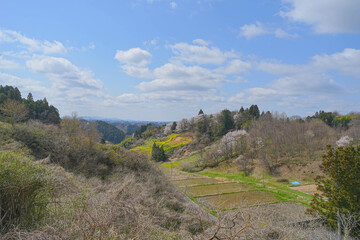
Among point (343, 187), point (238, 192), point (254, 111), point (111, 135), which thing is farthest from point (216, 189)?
point (111, 135)

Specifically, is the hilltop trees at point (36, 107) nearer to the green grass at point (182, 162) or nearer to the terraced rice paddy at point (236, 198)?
the green grass at point (182, 162)

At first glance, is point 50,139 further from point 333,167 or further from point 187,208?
point 333,167

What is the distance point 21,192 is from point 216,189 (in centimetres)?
2309

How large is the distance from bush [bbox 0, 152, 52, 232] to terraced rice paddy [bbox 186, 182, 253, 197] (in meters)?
19.1

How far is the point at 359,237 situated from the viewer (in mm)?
13367

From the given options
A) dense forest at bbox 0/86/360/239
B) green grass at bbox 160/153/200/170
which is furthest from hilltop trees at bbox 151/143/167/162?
green grass at bbox 160/153/200/170

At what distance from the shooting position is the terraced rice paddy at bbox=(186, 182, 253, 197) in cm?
2340

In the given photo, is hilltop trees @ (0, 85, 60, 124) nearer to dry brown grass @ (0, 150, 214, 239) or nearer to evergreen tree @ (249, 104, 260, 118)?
dry brown grass @ (0, 150, 214, 239)

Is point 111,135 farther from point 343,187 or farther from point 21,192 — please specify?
point 21,192

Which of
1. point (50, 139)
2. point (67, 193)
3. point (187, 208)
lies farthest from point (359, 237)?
point (50, 139)

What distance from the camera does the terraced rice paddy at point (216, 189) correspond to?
23.4 meters

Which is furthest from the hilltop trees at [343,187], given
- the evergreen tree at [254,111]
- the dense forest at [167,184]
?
the evergreen tree at [254,111]

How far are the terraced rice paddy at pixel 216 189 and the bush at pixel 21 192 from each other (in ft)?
62.5

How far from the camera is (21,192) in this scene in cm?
482
